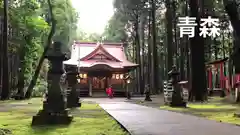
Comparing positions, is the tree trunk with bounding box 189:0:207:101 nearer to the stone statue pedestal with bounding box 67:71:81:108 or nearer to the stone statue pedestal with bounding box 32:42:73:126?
the stone statue pedestal with bounding box 67:71:81:108

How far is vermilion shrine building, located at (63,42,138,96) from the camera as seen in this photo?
129 feet

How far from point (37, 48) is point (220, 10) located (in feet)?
64.2

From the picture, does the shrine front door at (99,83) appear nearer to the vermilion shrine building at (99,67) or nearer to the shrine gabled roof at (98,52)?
the vermilion shrine building at (99,67)

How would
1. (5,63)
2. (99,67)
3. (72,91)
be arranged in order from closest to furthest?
(72,91) → (5,63) → (99,67)

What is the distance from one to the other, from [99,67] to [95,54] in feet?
9.06

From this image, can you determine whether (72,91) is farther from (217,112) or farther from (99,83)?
(99,83)

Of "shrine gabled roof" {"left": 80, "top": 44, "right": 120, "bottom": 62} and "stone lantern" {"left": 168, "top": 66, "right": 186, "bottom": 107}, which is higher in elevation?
"shrine gabled roof" {"left": 80, "top": 44, "right": 120, "bottom": 62}

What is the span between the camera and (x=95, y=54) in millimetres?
41344

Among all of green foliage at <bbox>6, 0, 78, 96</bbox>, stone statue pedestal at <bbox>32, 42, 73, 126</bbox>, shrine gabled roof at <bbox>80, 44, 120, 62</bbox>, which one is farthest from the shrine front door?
stone statue pedestal at <bbox>32, 42, 73, 126</bbox>

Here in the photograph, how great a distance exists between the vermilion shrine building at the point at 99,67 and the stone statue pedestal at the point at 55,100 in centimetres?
2763

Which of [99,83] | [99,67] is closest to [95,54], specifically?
[99,67]

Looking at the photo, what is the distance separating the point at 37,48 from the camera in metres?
35.6

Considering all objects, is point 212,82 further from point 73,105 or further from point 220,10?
point 73,105

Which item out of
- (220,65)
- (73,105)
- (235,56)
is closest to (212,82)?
(220,65)
